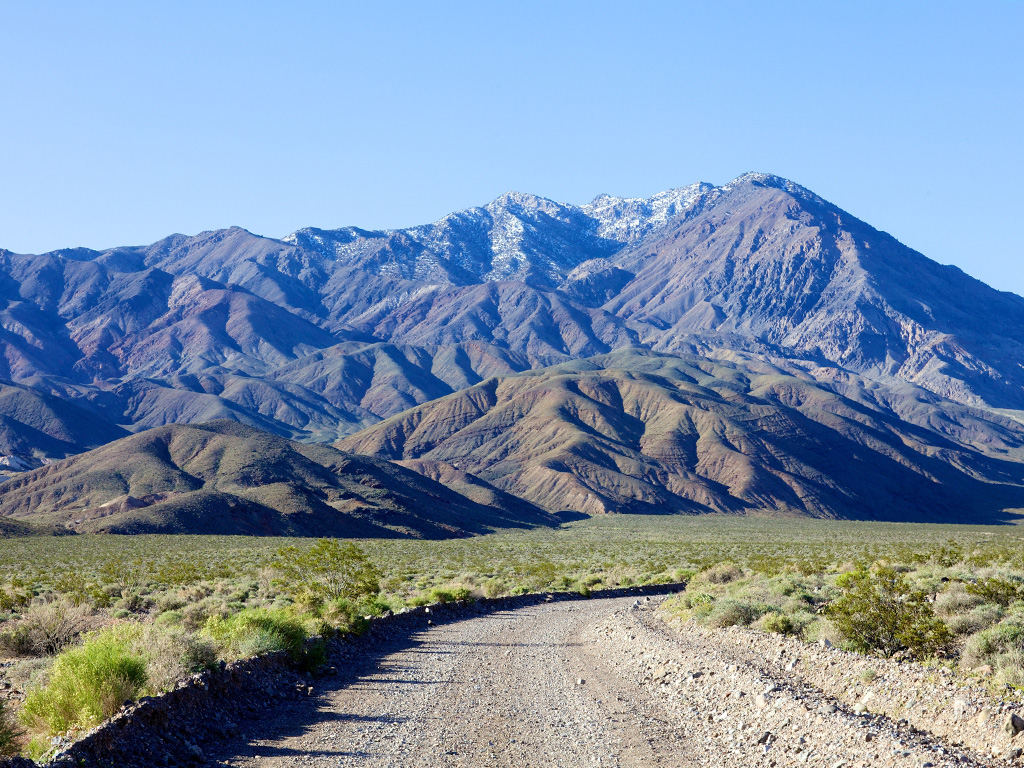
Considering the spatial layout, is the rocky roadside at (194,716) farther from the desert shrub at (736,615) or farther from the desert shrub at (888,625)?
the desert shrub at (888,625)

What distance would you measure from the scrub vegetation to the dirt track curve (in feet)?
5.10

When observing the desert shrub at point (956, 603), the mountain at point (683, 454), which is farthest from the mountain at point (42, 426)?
the desert shrub at point (956, 603)

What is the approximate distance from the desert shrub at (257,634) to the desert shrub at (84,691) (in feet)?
12.2

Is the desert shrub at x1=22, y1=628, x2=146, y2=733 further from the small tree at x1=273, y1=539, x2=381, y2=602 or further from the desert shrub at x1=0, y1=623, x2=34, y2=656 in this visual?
the small tree at x1=273, y1=539, x2=381, y2=602

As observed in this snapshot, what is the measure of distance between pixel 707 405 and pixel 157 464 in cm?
11090

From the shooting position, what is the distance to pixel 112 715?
1020 centimetres

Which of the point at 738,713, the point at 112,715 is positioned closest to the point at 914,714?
the point at 738,713

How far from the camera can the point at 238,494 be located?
10431cm

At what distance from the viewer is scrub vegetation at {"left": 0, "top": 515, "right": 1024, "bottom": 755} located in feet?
37.1

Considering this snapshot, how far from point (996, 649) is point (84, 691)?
489 inches

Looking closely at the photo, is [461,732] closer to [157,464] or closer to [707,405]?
[157,464]

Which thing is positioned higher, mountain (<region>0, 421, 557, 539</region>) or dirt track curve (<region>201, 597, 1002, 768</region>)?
dirt track curve (<region>201, 597, 1002, 768</region>)

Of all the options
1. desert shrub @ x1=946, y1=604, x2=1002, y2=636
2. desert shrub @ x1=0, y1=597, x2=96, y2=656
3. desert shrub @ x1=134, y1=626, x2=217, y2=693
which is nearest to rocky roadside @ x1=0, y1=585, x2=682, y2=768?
desert shrub @ x1=134, y1=626, x2=217, y2=693

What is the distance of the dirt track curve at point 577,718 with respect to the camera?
10422 millimetres
